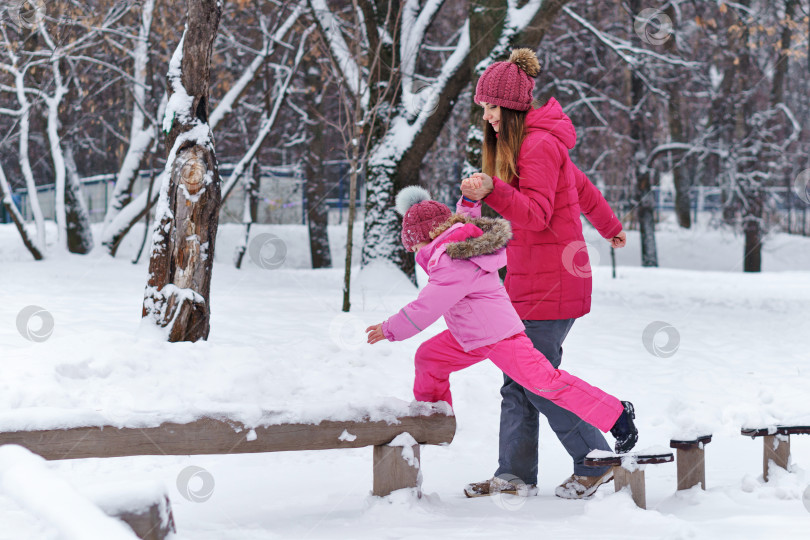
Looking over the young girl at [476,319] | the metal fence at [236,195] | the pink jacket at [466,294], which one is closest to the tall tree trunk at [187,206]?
the young girl at [476,319]

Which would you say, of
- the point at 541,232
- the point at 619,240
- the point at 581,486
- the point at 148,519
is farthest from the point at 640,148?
the point at 148,519

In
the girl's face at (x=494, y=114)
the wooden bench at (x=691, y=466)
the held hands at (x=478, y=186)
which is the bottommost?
the wooden bench at (x=691, y=466)

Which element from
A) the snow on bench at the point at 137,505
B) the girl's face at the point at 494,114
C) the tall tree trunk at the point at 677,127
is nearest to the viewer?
the snow on bench at the point at 137,505

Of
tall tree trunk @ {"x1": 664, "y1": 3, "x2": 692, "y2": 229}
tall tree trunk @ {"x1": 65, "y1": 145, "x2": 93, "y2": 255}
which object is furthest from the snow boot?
tall tree trunk @ {"x1": 664, "y1": 3, "x2": 692, "y2": 229}

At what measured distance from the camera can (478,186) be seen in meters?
3.44

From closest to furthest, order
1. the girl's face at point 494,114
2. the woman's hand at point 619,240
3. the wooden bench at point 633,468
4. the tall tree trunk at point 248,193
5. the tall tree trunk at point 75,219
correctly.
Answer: the wooden bench at point 633,468 → the girl's face at point 494,114 → the woman's hand at point 619,240 → the tall tree trunk at point 75,219 → the tall tree trunk at point 248,193

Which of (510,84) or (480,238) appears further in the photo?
(510,84)

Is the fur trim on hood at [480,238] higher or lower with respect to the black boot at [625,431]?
higher

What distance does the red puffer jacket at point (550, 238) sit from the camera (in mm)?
3645

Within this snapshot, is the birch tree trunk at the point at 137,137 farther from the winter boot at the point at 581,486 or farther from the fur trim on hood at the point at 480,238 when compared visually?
the winter boot at the point at 581,486

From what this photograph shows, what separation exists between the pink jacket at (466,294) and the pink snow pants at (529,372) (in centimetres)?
7

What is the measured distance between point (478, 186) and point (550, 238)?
55 centimetres

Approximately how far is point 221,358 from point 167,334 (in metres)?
0.52

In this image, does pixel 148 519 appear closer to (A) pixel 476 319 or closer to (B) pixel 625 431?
(A) pixel 476 319
